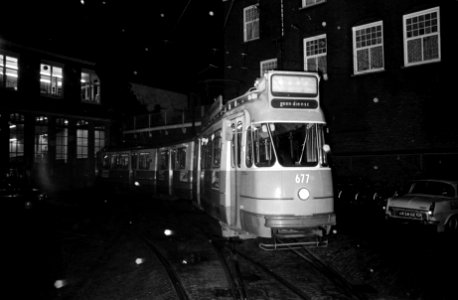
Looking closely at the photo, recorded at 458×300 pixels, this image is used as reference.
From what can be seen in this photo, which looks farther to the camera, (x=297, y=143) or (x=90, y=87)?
(x=90, y=87)

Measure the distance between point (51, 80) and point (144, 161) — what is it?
1071 centimetres

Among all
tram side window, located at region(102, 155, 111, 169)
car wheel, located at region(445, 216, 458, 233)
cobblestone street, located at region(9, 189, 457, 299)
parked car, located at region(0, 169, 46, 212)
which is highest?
tram side window, located at region(102, 155, 111, 169)

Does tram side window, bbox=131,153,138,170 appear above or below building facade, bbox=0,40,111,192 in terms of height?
below

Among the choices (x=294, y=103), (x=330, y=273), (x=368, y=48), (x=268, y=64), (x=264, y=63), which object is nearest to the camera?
(x=330, y=273)

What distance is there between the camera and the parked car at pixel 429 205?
10.8 metres

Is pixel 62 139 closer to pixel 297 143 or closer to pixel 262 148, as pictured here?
pixel 262 148

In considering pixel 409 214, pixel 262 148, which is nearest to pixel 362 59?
pixel 409 214

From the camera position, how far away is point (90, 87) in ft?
100

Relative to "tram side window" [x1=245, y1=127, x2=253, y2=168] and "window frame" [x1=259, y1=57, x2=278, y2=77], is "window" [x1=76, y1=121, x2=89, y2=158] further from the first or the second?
"tram side window" [x1=245, y1=127, x2=253, y2=168]

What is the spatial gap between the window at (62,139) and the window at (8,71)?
144 inches

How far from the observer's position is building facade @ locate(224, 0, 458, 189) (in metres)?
15.4

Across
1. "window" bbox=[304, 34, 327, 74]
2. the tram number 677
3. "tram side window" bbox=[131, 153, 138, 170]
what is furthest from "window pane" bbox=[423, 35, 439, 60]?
"tram side window" bbox=[131, 153, 138, 170]

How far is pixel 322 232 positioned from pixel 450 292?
2683 mm

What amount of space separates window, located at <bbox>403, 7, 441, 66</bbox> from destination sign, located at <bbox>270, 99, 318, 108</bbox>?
9409 millimetres
